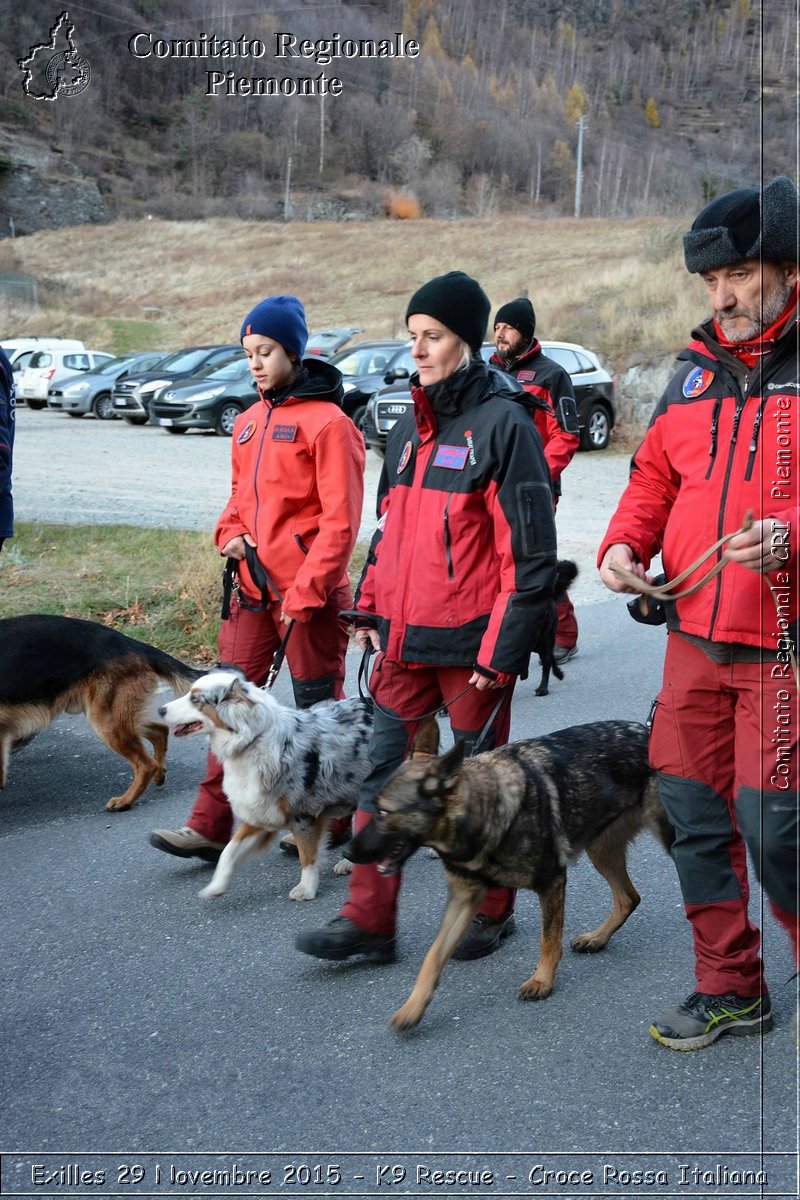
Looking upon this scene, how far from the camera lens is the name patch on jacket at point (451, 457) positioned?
3798 mm

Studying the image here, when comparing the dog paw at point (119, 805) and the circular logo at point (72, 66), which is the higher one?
the circular logo at point (72, 66)

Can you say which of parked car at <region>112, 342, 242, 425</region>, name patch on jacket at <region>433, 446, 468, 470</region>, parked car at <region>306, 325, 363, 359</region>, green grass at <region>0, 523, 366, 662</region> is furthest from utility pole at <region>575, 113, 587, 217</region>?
name patch on jacket at <region>433, 446, 468, 470</region>

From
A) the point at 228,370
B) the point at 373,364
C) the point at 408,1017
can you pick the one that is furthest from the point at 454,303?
the point at 228,370

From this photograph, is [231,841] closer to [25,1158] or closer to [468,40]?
[25,1158]

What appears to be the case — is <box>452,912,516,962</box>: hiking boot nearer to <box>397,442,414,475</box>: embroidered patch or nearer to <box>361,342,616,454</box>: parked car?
<box>397,442,414,475</box>: embroidered patch

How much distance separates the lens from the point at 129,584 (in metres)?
9.09

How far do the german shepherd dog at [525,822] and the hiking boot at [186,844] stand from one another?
1.49m

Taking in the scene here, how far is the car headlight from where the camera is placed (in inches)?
914

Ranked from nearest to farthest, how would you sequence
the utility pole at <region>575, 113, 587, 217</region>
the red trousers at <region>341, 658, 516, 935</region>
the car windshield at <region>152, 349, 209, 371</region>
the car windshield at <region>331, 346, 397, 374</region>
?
the red trousers at <region>341, 658, 516, 935</region>
the car windshield at <region>331, 346, 397, 374</region>
the car windshield at <region>152, 349, 209, 371</region>
the utility pole at <region>575, 113, 587, 217</region>

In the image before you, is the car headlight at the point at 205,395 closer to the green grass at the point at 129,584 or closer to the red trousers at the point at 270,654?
the green grass at the point at 129,584

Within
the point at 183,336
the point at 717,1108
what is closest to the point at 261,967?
the point at 717,1108

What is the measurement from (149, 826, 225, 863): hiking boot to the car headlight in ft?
63.2

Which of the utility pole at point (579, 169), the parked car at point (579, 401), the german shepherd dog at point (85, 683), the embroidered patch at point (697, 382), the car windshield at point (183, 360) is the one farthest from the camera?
the utility pole at point (579, 169)

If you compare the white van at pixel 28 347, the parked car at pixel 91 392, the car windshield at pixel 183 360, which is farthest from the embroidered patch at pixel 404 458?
the white van at pixel 28 347
